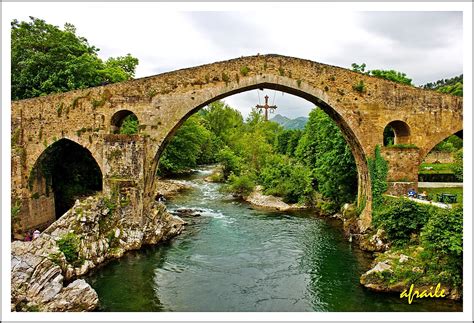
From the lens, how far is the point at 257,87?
599 inches

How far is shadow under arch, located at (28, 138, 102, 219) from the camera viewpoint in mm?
16312

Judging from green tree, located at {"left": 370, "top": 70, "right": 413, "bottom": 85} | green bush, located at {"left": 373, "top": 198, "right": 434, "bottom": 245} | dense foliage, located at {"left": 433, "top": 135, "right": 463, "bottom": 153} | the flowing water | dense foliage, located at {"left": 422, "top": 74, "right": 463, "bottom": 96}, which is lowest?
the flowing water

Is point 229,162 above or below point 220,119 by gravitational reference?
below

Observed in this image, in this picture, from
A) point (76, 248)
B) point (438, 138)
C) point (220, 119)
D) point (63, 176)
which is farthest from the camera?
point (220, 119)

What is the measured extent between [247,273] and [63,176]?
11190 mm

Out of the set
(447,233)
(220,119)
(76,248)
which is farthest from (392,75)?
(220,119)

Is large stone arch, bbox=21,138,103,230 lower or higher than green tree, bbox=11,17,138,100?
lower

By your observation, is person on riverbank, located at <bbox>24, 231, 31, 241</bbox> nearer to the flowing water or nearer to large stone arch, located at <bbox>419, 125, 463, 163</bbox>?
the flowing water

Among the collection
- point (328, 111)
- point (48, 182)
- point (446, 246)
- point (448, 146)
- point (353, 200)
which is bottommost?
point (446, 246)

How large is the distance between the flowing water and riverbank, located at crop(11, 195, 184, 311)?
1.68ft

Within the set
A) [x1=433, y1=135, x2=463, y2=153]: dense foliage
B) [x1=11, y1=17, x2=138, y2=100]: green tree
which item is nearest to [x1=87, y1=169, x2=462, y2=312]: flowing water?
[x1=11, y1=17, x2=138, y2=100]: green tree

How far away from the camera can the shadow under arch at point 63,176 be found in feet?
53.5

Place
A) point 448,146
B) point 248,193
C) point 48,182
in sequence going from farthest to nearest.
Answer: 1. point 448,146
2. point 248,193
3. point 48,182

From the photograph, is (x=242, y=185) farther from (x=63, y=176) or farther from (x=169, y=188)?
(x=63, y=176)
